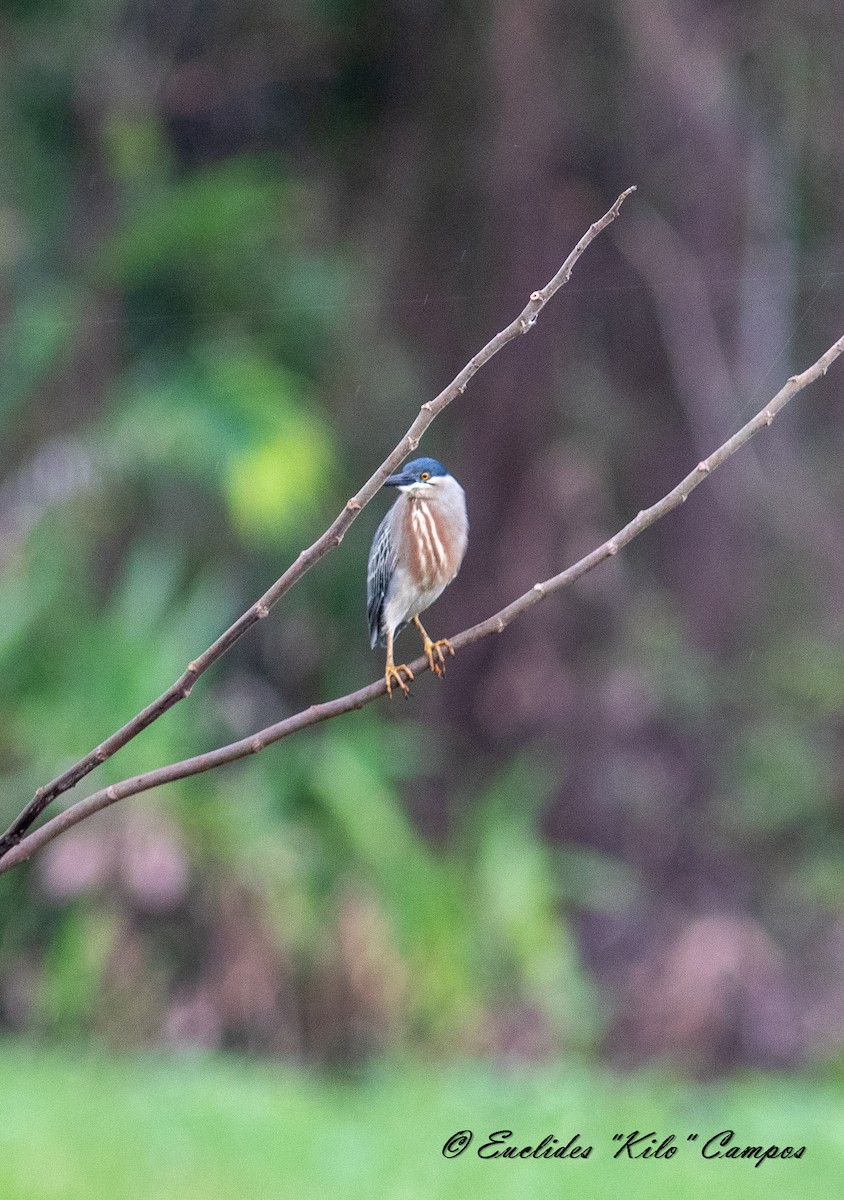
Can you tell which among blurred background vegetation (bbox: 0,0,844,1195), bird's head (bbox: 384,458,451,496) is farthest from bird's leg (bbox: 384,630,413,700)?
blurred background vegetation (bbox: 0,0,844,1195)

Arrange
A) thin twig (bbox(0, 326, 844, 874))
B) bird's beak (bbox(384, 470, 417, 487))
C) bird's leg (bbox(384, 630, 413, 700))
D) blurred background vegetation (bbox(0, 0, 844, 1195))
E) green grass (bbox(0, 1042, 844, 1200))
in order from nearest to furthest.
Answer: thin twig (bbox(0, 326, 844, 874)) < bird's beak (bbox(384, 470, 417, 487)) < bird's leg (bbox(384, 630, 413, 700)) < green grass (bbox(0, 1042, 844, 1200)) < blurred background vegetation (bbox(0, 0, 844, 1195))

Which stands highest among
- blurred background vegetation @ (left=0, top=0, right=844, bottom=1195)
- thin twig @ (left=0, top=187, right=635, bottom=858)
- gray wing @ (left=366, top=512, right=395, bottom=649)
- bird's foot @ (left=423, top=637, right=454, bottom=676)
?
blurred background vegetation @ (left=0, top=0, right=844, bottom=1195)

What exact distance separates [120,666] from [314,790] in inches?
36.8

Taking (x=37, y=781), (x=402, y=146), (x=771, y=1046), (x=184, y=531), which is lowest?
(x=771, y=1046)

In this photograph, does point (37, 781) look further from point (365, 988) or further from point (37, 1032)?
point (365, 988)

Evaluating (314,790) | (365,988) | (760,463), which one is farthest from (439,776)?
(760,463)

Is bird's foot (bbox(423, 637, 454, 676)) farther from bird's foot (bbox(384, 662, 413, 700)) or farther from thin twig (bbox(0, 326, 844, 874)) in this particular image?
thin twig (bbox(0, 326, 844, 874))

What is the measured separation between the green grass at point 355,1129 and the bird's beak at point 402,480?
295 centimetres

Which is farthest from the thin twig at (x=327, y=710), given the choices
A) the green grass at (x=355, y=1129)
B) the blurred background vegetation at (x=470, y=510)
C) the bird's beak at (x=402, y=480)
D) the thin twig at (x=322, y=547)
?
the blurred background vegetation at (x=470, y=510)

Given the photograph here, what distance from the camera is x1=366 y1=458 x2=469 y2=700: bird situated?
1368mm

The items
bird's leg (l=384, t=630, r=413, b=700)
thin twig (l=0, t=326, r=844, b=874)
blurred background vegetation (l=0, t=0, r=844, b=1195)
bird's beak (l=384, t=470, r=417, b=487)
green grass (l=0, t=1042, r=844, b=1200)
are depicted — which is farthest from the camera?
blurred background vegetation (l=0, t=0, r=844, b=1195)

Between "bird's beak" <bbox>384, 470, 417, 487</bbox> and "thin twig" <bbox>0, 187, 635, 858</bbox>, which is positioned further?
"bird's beak" <bbox>384, 470, 417, 487</bbox>

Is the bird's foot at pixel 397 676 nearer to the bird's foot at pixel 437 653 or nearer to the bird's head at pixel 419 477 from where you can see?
the bird's foot at pixel 437 653

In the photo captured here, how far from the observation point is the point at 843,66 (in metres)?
8.32
